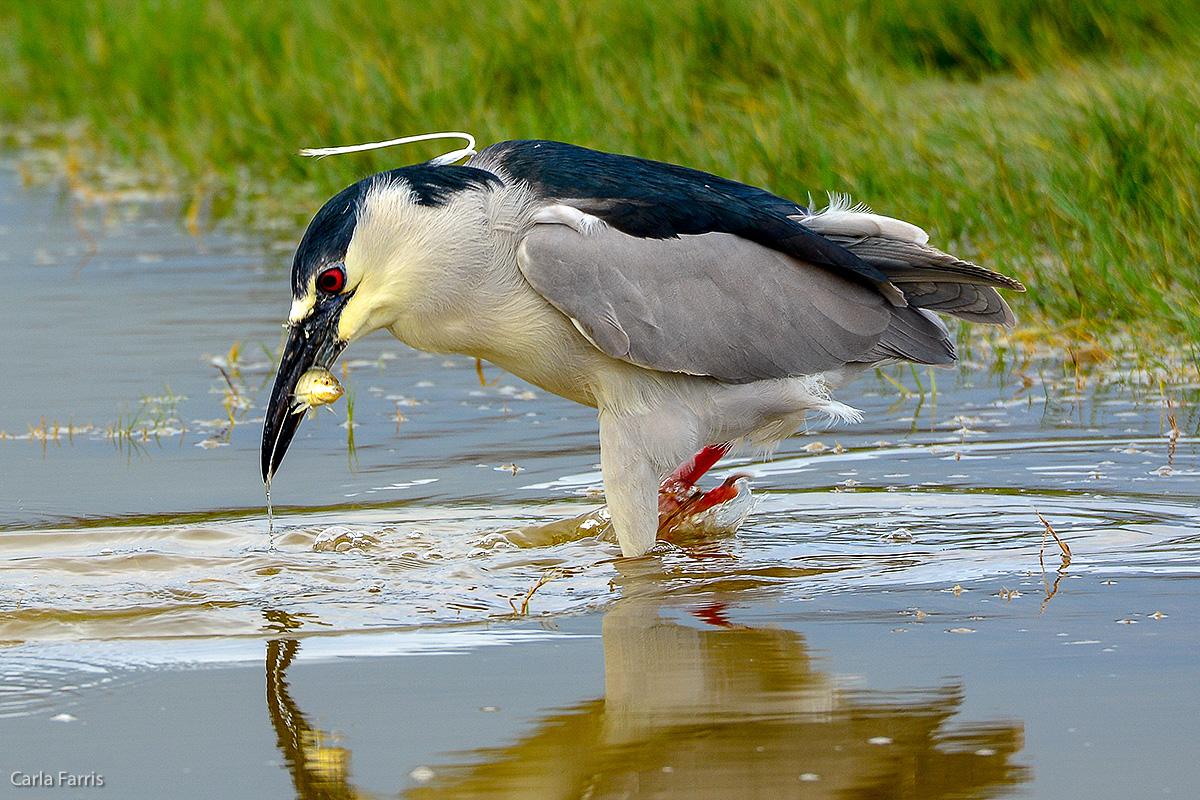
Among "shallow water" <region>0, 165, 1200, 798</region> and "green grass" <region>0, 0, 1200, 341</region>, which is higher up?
"green grass" <region>0, 0, 1200, 341</region>

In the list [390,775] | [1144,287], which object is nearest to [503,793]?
[390,775]

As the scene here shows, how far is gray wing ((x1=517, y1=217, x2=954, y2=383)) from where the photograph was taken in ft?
15.0

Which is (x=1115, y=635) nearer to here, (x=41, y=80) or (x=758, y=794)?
(x=758, y=794)

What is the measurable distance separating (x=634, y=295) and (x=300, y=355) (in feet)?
2.83

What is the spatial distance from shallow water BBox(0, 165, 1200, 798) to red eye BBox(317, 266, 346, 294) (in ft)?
2.24

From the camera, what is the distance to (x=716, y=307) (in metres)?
4.85

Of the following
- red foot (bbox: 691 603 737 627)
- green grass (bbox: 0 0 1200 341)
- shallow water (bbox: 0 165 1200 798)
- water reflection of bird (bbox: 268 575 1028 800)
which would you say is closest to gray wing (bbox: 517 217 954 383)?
shallow water (bbox: 0 165 1200 798)

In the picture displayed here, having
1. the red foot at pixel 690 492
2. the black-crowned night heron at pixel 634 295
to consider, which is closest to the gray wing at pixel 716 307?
the black-crowned night heron at pixel 634 295

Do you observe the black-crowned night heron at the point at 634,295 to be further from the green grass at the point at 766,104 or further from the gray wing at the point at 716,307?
the green grass at the point at 766,104

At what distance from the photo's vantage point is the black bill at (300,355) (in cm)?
452

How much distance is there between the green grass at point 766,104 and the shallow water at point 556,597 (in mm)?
783

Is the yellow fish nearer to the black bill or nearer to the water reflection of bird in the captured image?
the black bill

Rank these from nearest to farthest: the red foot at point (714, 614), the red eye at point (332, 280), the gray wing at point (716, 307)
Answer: the red foot at point (714, 614) < the red eye at point (332, 280) < the gray wing at point (716, 307)

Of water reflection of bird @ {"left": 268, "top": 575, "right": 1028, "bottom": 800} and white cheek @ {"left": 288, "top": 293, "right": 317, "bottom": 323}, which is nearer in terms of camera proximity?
water reflection of bird @ {"left": 268, "top": 575, "right": 1028, "bottom": 800}
